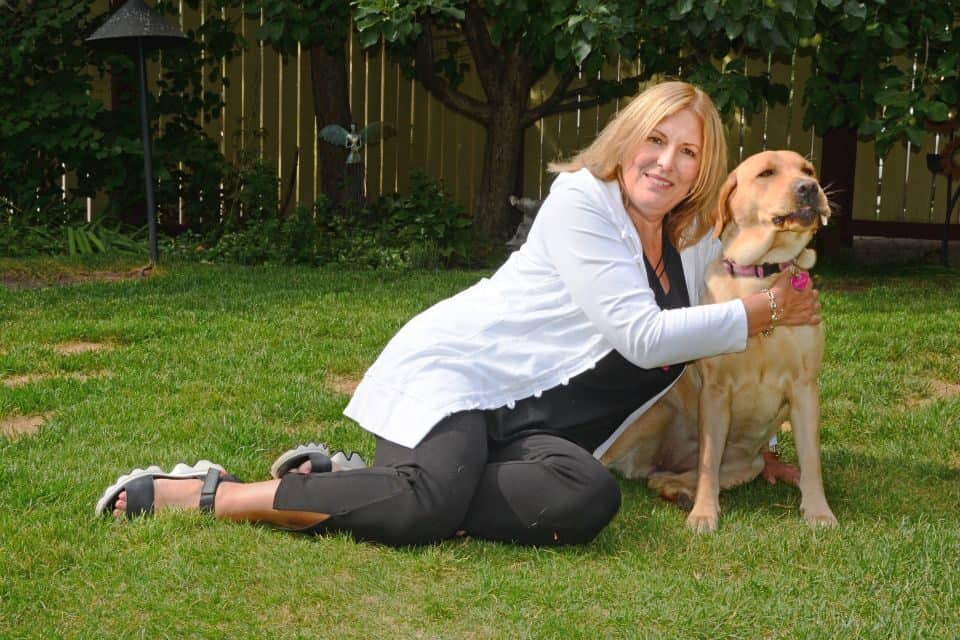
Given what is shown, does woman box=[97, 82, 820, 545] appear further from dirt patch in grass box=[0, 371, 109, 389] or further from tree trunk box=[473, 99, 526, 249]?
tree trunk box=[473, 99, 526, 249]

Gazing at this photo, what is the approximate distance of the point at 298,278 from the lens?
735cm

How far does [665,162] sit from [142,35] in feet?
18.1

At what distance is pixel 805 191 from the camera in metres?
3.21

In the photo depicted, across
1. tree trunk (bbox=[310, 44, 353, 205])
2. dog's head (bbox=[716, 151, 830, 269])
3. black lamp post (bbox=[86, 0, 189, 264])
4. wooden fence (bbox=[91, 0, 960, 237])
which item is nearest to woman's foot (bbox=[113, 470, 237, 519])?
dog's head (bbox=[716, 151, 830, 269])

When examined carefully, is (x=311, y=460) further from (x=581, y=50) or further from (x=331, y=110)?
(x=331, y=110)

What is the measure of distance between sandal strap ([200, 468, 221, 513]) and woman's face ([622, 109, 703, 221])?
1412 millimetres

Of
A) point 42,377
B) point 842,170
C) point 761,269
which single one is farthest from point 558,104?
point 761,269

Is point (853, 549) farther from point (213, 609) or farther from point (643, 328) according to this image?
point (213, 609)

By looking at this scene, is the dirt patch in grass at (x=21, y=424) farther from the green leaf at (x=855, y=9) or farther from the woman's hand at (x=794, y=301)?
the green leaf at (x=855, y=9)

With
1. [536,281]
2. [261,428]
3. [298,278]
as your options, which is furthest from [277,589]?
[298,278]

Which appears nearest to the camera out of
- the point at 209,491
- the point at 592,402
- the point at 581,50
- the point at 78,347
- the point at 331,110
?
the point at 209,491

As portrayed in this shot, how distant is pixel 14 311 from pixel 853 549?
4.65m

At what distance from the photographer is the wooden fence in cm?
1014

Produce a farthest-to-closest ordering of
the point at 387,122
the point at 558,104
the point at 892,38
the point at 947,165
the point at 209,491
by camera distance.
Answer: the point at 387,122 < the point at 558,104 < the point at 947,165 < the point at 892,38 < the point at 209,491
